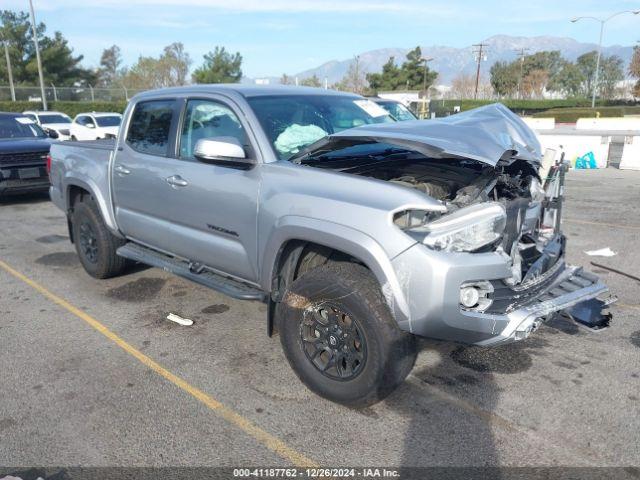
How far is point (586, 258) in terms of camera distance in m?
6.47

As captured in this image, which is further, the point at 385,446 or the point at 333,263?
the point at 333,263

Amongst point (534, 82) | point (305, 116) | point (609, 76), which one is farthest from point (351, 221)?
point (609, 76)

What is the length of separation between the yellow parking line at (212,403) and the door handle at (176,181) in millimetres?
1275

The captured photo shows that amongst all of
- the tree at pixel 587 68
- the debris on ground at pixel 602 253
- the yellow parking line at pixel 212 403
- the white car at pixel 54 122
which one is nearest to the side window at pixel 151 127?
the yellow parking line at pixel 212 403

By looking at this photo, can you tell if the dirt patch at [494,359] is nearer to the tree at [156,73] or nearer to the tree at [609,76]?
the tree at [156,73]

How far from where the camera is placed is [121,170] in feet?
16.2

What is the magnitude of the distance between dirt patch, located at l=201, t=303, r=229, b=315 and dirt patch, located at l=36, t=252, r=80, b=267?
91.7 inches

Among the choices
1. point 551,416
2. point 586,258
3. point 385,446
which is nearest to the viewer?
point 385,446

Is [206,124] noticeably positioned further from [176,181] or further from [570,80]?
[570,80]

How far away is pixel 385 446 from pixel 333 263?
1.07 m

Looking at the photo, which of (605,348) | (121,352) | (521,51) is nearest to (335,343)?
(121,352)

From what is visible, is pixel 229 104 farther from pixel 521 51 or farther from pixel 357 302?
pixel 521 51

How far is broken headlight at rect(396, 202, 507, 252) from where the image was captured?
2.91 m

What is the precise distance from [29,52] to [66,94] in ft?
36.5
